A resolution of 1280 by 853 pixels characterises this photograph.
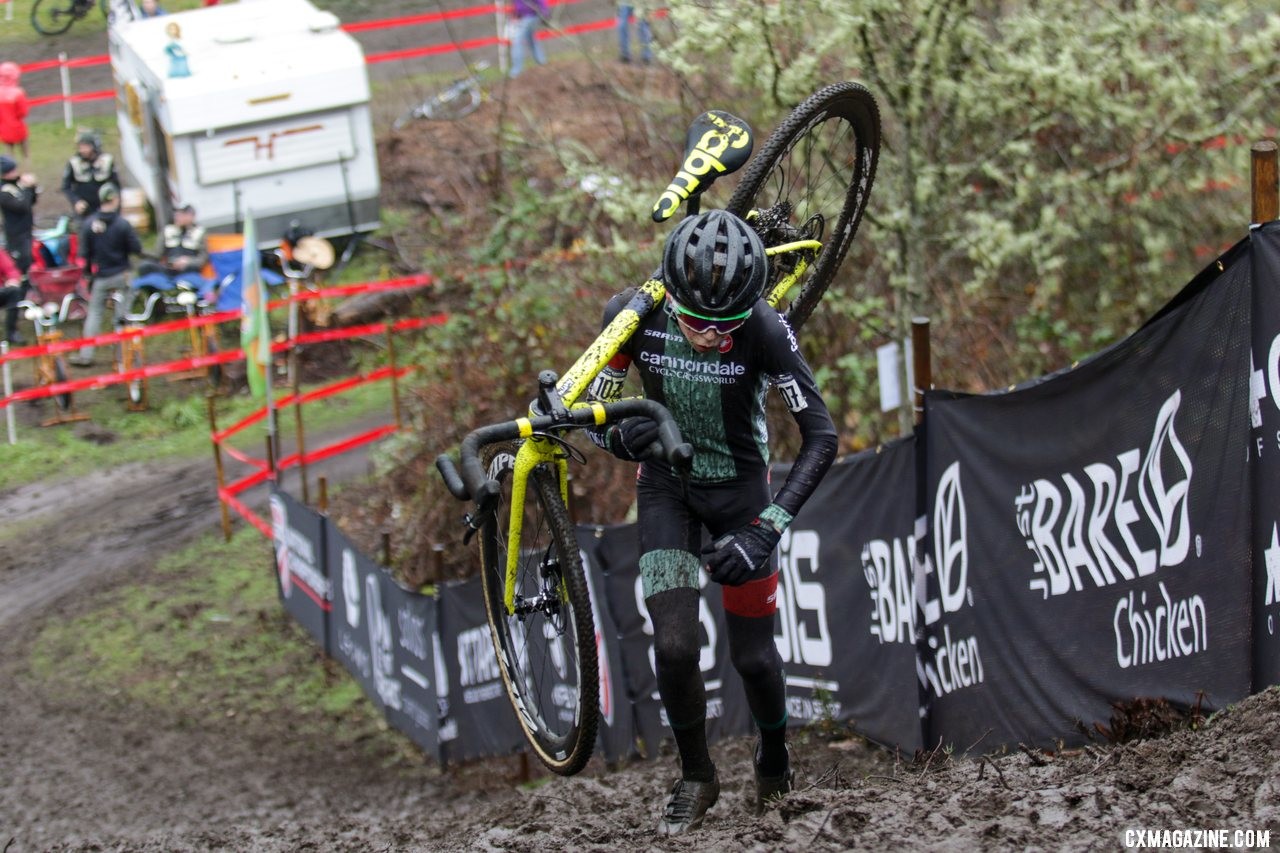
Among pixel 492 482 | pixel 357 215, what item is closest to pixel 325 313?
pixel 357 215

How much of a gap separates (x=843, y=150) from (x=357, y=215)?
1049 cm

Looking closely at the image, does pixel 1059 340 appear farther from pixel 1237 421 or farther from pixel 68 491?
pixel 68 491

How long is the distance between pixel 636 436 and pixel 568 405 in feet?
0.98

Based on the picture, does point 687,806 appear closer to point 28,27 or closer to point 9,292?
point 9,292

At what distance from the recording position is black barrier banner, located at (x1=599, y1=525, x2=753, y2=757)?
945cm

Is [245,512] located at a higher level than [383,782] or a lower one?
higher

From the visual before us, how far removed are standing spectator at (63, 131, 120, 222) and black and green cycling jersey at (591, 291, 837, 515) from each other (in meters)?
14.1

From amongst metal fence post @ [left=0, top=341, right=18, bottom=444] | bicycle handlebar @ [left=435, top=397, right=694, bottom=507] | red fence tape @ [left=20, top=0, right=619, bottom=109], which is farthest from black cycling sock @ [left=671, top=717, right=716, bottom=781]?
red fence tape @ [left=20, top=0, right=619, bottom=109]

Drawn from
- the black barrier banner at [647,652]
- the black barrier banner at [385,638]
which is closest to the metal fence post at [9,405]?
the black barrier banner at [385,638]

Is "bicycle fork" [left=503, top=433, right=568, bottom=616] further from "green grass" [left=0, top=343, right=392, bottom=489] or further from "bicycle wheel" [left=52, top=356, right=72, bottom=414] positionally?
"bicycle wheel" [left=52, top=356, right=72, bottom=414]

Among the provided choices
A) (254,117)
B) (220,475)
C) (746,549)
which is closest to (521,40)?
(254,117)

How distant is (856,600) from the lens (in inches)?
329

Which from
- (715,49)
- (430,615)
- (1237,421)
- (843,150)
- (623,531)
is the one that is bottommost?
(430,615)

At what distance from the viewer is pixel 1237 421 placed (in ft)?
19.6
